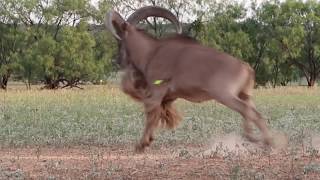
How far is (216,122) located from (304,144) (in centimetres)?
484

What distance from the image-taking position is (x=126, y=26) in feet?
27.8

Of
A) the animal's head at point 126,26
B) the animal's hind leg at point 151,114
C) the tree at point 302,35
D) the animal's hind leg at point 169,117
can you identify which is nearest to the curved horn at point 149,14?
the animal's head at point 126,26

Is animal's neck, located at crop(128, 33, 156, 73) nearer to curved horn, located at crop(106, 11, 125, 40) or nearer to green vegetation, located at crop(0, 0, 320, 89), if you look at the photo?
curved horn, located at crop(106, 11, 125, 40)

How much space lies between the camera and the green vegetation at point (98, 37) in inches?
1916

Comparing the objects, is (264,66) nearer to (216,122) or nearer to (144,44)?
(216,122)

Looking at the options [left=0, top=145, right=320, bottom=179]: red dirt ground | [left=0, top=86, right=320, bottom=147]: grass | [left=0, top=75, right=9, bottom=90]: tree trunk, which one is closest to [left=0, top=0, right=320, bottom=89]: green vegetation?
[left=0, top=75, right=9, bottom=90]: tree trunk

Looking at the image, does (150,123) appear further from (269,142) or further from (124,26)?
(269,142)

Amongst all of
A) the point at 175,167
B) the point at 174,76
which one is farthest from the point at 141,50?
the point at 175,167

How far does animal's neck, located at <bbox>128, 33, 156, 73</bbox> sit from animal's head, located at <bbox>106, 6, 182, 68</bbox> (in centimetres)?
5

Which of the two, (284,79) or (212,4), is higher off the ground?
(212,4)

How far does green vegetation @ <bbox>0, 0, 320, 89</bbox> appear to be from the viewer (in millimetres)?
48656

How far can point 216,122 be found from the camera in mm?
17312

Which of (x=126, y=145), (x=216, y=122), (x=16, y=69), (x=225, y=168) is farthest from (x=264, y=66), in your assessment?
(x=225, y=168)

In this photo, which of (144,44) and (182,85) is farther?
(144,44)
